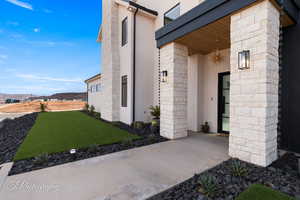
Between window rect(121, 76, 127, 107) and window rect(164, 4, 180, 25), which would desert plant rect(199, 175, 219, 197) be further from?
window rect(164, 4, 180, 25)

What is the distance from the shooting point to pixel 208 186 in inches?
81.4

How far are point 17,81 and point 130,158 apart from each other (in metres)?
37.1

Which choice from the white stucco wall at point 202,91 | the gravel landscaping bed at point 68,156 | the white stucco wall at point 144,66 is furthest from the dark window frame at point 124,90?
the gravel landscaping bed at point 68,156

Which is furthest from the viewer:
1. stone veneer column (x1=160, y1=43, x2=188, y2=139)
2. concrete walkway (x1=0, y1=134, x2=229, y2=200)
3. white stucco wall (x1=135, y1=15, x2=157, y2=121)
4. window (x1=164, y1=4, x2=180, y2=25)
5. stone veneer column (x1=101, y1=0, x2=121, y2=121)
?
stone veneer column (x1=101, y1=0, x2=121, y2=121)

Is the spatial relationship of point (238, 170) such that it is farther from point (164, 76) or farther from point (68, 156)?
point (68, 156)

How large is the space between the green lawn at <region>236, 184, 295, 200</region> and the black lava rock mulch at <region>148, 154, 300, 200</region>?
75mm

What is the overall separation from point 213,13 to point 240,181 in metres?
3.49

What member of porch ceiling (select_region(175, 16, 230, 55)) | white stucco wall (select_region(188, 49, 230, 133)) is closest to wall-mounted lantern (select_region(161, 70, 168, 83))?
porch ceiling (select_region(175, 16, 230, 55))

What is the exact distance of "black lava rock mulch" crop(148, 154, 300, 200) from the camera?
1998 mm

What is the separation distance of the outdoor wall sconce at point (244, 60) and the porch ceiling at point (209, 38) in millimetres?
977

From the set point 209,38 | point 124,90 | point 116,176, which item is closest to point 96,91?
point 124,90

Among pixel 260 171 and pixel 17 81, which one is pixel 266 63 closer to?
pixel 260 171

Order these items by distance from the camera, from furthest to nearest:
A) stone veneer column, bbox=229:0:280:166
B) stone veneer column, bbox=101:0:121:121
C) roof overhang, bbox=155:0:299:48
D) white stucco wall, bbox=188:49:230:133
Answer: stone veneer column, bbox=101:0:121:121 < white stucco wall, bbox=188:49:230:133 < roof overhang, bbox=155:0:299:48 < stone veneer column, bbox=229:0:280:166

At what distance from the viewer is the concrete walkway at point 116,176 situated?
6.79 feet
